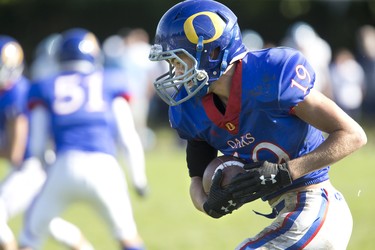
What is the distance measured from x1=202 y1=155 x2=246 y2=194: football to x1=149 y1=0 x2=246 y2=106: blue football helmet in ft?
1.03

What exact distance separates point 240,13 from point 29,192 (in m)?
14.5

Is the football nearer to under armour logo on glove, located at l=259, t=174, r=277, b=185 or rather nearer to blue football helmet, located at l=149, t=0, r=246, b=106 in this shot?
under armour logo on glove, located at l=259, t=174, r=277, b=185

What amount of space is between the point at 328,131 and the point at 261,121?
300 mm

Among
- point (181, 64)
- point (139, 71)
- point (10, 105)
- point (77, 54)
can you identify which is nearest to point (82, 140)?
point (77, 54)

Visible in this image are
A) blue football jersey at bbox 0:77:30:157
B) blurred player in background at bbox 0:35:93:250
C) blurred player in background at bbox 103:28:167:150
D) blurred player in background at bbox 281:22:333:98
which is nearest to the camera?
blurred player in background at bbox 0:35:93:250

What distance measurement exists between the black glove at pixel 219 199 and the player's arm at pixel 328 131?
30cm

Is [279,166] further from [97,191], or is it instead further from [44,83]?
[44,83]

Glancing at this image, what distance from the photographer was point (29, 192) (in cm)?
655

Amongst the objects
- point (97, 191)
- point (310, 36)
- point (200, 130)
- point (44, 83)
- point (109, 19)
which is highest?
point (200, 130)

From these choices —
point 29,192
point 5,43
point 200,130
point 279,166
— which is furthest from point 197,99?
point 5,43

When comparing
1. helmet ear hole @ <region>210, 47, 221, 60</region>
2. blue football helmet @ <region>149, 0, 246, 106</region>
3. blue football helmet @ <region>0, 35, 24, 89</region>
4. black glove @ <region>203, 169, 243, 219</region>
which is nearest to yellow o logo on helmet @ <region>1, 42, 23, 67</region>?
blue football helmet @ <region>0, 35, 24, 89</region>

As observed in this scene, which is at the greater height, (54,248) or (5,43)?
(5,43)

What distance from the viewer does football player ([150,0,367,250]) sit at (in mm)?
3629

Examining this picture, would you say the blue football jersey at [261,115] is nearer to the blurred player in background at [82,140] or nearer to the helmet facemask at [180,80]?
the helmet facemask at [180,80]
